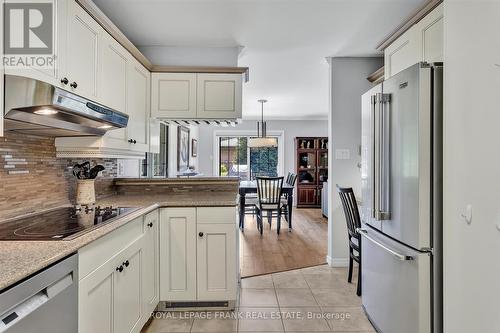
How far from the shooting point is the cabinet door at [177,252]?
218cm

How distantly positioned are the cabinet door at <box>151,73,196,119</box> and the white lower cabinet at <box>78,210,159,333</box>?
3.58ft

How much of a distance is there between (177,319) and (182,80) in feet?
7.01

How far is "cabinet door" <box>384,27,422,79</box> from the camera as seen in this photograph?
207 cm

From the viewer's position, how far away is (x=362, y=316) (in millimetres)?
2182

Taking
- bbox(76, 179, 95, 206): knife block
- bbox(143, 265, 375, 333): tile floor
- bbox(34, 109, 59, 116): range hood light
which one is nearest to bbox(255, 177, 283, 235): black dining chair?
bbox(143, 265, 375, 333): tile floor

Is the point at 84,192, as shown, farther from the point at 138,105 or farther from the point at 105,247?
the point at 138,105

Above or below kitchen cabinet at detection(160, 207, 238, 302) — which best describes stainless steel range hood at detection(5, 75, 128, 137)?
above

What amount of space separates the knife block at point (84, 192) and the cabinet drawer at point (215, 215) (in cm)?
78

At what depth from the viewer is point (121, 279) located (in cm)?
157

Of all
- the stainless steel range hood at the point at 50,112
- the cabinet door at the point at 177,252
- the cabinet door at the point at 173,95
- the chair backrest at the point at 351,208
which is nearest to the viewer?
the stainless steel range hood at the point at 50,112

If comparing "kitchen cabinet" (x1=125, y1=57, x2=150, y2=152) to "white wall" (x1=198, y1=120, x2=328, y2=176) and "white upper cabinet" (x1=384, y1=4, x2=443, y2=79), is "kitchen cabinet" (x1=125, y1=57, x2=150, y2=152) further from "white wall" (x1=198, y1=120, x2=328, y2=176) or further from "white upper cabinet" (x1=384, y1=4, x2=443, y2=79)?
"white wall" (x1=198, y1=120, x2=328, y2=176)

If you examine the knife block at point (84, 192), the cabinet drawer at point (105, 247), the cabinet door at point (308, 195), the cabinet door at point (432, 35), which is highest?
the cabinet door at point (432, 35)

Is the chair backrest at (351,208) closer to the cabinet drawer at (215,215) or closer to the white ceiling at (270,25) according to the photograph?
the cabinet drawer at (215,215)

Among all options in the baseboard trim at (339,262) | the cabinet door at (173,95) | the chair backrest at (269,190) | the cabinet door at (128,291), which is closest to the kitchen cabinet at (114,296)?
the cabinet door at (128,291)
